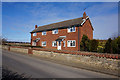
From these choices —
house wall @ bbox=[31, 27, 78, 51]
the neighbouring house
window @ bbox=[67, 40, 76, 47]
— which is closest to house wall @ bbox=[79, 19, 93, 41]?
the neighbouring house

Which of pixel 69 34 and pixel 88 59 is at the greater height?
pixel 69 34

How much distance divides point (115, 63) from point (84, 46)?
1113 cm

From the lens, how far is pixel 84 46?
19.0 meters

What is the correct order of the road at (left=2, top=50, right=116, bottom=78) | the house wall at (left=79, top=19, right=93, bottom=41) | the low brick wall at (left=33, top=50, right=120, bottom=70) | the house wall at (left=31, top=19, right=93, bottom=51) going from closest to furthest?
the road at (left=2, top=50, right=116, bottom=78)
the low brick wall at (left=33, top=50, right=120, bottom=70)
the house wall at (left=31, top=19, right=93, bottom=51)
the house wall at (left=79, top=19, right=93, bottom=41)

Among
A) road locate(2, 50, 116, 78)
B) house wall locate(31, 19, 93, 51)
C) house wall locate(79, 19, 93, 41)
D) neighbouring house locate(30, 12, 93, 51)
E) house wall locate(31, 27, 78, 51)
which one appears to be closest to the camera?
road locate(2, 50, 116, 78)

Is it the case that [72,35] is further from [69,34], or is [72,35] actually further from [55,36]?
[55,36]

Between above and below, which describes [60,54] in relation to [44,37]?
below

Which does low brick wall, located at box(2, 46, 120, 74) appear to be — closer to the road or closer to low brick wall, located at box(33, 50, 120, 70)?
low brick wall, located at box(33, 50, 120, 70)

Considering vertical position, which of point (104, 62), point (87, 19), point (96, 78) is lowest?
point (96, 78)

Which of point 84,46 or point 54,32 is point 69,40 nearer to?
point 84,46

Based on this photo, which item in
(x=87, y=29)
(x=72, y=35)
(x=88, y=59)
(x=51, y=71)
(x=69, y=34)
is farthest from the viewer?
(x=87, y=29)

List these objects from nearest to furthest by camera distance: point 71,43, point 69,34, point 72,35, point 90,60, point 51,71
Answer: point 51,71, point 90,60, point 72,35, point 71,43, point 69,34

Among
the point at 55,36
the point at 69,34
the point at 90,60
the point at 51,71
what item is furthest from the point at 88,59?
the point at 55,36

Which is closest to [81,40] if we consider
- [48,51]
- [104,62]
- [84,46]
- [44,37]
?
[84,46]
